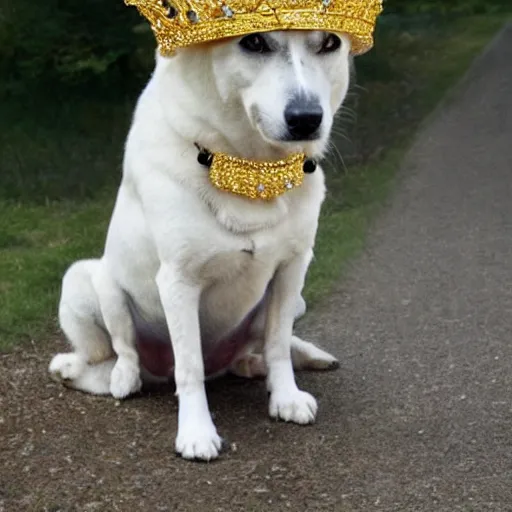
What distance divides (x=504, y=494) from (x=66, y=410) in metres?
1.79

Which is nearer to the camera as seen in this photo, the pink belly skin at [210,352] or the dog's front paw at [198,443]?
the dog's front paw at [198,443]

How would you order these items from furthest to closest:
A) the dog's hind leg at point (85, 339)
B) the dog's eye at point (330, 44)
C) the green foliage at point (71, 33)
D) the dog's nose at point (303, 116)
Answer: the green foliage at point (71, 33), the dog's hind leg at point (85, 339), the dog's eye at point (330, 44), the dog's nose at point (303, 116)

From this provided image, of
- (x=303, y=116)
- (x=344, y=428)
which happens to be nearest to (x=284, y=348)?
(x=344, y=428)

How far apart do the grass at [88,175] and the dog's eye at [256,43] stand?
94.6 inches

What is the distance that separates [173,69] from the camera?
13.4 feet

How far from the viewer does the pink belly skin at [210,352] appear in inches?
183

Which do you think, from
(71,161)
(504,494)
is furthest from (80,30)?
(504,494)

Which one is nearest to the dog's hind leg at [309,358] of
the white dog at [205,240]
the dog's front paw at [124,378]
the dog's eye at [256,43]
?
the white dog at [205,240]

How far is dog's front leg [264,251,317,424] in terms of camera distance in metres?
4.43

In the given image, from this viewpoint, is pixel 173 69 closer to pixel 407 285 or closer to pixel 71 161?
pixel 407 285

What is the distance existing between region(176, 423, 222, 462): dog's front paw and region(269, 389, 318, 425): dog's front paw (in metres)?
0.32

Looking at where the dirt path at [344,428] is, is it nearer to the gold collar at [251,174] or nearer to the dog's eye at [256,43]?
the gold collar at [251,174]

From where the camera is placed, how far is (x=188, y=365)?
A: 14.0ft

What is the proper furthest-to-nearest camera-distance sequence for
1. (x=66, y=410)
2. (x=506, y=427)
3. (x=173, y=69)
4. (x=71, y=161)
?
(x=71, y=161)
(x=66, y=410)
(x=506, y=427)
(x=173, y=69)
